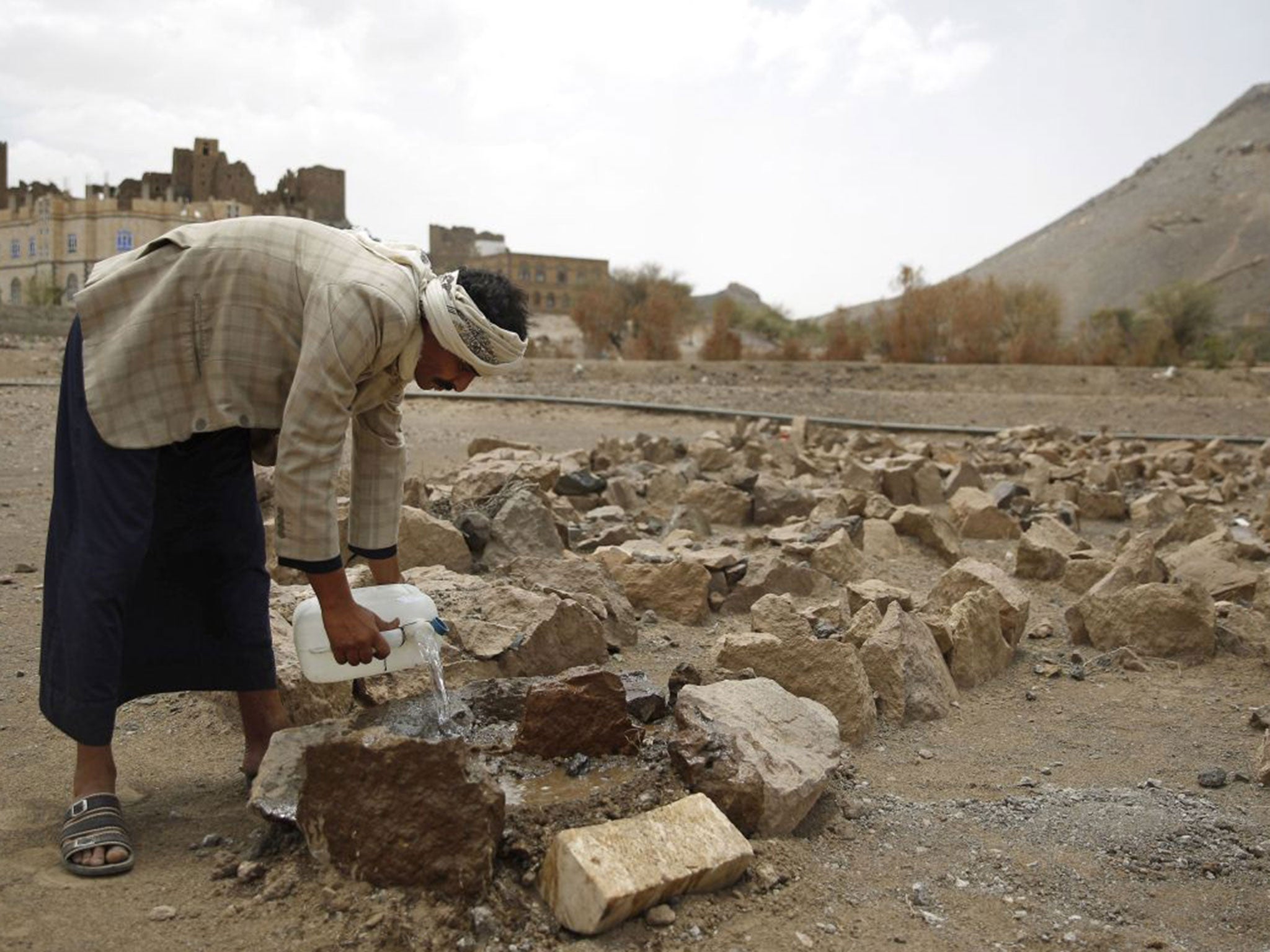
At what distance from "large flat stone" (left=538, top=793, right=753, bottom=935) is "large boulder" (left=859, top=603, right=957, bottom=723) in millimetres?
1402

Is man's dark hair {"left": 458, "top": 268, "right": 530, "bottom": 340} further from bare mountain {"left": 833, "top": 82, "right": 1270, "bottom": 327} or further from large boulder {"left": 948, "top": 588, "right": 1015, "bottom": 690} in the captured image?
bare mountain {"left": 833, "top": 82, "right": 1270, "bottom": 327}

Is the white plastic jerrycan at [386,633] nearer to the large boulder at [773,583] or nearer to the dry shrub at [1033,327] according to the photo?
the large boulder at [773,583]

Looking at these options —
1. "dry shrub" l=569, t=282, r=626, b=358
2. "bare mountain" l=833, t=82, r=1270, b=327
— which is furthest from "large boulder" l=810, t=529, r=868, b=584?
"bare mountain" l=833, t=82, r=1270, b=327

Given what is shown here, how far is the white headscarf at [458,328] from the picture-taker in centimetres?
254

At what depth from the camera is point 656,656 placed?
4.59m

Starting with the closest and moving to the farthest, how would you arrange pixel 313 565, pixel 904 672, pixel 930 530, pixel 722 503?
1. pixel 313 565
2. pixel 904 672
3. pixel 930 530
4. pixel 722 503

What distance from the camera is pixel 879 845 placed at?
2951 millimetres

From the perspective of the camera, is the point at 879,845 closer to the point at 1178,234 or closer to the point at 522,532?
the point at 522,532

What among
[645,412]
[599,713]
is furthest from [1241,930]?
[645,412]

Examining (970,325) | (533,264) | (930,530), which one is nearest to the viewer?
(930,530)

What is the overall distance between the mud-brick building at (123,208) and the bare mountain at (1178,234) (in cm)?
2083

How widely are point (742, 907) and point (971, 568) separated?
2.84 meters

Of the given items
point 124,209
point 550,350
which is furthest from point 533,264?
point 550,350

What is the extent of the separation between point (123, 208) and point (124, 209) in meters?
0.10
